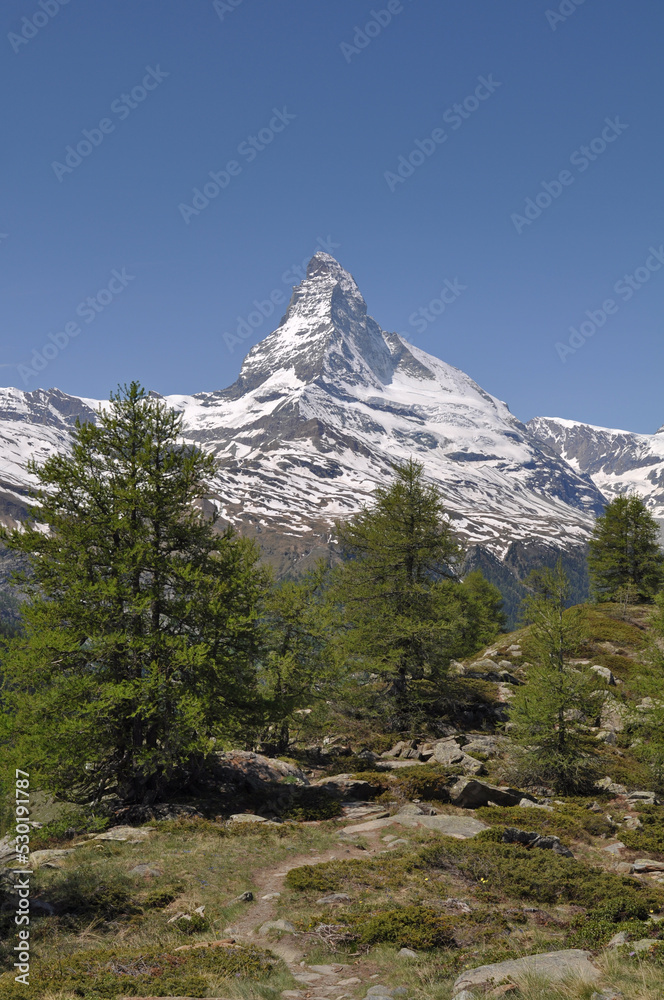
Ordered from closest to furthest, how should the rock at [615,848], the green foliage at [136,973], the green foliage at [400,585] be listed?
the green foliage at [136,973] → the rock at [615,848] → the green foliage at [400,585]

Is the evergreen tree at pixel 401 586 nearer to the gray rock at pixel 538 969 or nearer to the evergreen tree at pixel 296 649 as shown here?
the evergreen tree at pixel 296 649

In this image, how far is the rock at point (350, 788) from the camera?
67.4 feet

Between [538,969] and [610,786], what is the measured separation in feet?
56.8

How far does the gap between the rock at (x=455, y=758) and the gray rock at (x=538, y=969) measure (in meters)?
15.4

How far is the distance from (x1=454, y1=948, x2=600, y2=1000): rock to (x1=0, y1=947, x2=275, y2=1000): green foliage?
315cm

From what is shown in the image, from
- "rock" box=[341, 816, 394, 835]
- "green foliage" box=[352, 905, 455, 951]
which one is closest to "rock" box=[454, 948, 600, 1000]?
"green foliage" box=[352, 905, 455, 951]

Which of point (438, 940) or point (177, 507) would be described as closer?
point (438, 940)

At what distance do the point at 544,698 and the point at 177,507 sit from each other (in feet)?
49.1

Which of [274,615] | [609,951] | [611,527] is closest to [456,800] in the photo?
[274,615]

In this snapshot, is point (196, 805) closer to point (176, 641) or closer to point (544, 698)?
point (176, 641)

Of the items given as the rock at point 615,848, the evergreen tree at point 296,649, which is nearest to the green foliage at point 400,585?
the evergreen tree at point 296,649

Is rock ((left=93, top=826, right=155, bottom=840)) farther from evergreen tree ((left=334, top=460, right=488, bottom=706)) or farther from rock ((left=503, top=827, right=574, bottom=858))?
evergreen tree ((left=334, top=460, right=488, bottom=706))

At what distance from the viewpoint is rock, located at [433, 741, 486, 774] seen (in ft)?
75.5

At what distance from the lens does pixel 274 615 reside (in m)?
25.7
